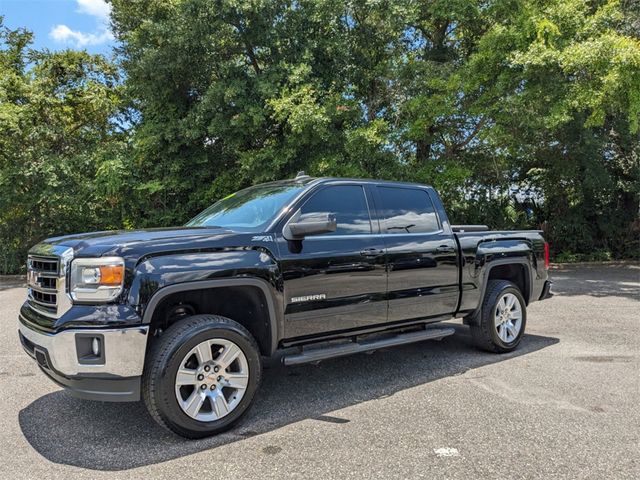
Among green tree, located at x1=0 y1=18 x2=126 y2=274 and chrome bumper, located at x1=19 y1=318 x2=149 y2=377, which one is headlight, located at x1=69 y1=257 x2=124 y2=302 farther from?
green tree, located at x1=0 y1=18 x2=126 y2=274

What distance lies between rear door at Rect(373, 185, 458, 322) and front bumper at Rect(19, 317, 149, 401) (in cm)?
239

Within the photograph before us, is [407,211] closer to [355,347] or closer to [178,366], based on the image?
[355,347]

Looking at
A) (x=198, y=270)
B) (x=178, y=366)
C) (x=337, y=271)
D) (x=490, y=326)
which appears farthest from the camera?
(x=490, y=326)

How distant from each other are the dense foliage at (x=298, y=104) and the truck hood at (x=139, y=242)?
8.11 metres

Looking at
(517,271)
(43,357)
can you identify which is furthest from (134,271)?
(517,271)

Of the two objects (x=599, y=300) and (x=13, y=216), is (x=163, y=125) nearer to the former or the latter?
(x=13, y=216)

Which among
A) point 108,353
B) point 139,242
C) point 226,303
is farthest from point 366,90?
point 108,353

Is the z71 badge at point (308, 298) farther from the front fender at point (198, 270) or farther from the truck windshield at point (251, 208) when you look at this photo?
the truck windshield at point (251, 208)

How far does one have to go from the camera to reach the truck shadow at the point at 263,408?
344cm

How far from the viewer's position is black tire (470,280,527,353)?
18.7 feet

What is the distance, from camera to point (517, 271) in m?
6.38

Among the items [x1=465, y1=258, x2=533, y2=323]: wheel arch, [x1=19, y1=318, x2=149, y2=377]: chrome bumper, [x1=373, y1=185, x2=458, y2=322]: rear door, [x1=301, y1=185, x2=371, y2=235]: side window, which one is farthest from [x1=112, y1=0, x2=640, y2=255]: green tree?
[x1=19, y1=318, x2=149, y2=377]: chrome bumper

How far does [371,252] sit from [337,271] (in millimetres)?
454

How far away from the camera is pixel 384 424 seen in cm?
384
